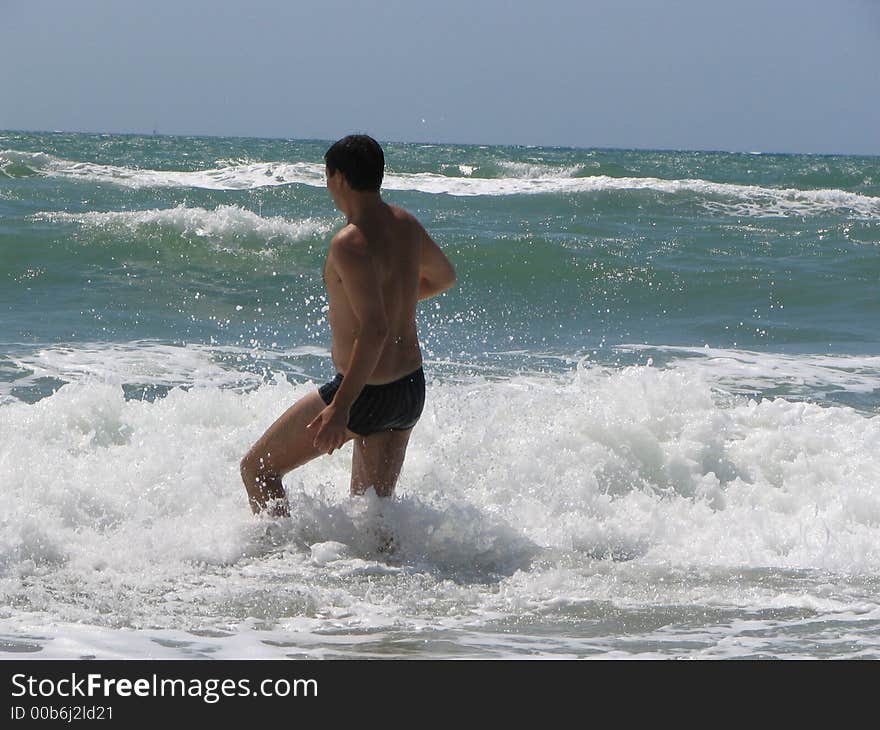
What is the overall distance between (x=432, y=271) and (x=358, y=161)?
52 centimetres

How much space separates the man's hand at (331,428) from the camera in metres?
3.73

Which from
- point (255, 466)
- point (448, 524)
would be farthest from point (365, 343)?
point (448, 524)

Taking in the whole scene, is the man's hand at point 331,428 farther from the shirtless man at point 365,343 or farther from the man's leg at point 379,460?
the man's leg at point 379,460

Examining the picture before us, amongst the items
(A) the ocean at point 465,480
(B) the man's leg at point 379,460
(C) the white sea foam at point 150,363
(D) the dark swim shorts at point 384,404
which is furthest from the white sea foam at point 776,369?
(D) the dark swim shorts at point 384,404

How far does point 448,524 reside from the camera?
4.54 meters

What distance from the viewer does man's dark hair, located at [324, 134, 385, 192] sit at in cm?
373

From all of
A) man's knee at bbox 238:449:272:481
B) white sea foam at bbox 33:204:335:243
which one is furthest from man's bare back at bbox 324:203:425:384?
white sea foam at bbox 33:204:335:243

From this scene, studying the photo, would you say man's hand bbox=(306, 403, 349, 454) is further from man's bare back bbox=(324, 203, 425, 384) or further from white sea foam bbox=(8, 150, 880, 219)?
white sea foam bbox=(8, 150, 880, 219)

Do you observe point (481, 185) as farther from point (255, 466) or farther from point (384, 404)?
point (384, 404)

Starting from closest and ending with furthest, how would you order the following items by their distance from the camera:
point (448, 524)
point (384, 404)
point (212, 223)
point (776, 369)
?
point (384, 404) → point (448, 524) → point (776, 369) → point (212, 223)

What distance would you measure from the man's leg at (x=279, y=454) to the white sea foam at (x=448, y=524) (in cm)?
18

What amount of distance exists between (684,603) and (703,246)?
40.4 ft

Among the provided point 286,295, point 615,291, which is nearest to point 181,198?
point 286,295

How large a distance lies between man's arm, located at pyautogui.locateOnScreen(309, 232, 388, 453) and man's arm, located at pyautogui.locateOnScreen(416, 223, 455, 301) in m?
Answer: 0.33
